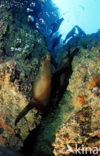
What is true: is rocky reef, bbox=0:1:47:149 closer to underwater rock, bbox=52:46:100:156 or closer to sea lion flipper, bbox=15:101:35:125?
sea lion flipper, bbox=15:101:35:125

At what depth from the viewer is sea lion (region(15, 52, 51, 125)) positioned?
9.03ft

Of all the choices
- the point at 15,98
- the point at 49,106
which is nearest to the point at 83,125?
the point at 49,106

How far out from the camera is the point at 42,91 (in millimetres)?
2814

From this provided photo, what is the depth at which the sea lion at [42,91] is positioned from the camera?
2.75 metres

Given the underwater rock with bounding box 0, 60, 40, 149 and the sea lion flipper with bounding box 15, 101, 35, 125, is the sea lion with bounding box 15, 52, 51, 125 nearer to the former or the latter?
the sea lion flipper with bounding box 15, 101, 35, 125

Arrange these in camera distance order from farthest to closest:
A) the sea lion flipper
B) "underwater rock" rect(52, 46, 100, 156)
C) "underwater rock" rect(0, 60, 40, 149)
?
"underwater rock" rect(0, 60, 40, 149) → the sea lion flipper → "underwater rock" rect(52, 46, 100, 156)

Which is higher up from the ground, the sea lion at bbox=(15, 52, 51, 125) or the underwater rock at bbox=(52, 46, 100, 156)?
the sea lion at bbox=(15, 52, 51, 125)

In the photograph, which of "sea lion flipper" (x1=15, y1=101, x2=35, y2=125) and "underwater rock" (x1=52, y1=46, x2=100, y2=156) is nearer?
"underwater rock" (x1=52, y1=46, x2=100, y2=156)

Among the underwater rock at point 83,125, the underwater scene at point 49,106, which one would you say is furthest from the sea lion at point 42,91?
the underwater rock at point 83,125

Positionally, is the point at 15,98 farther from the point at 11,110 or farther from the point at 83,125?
the point at 83,125

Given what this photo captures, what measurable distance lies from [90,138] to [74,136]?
0.26 metres

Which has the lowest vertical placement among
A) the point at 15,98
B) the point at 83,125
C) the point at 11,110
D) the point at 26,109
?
the point at 83,125

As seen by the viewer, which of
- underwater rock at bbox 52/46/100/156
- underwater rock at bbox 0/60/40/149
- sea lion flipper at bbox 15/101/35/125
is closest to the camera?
underwater rock at bbox 52/46/100/156

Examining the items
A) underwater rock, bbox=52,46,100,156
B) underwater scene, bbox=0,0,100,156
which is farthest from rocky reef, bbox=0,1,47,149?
underwater rock, bbox=52,46,100,156
